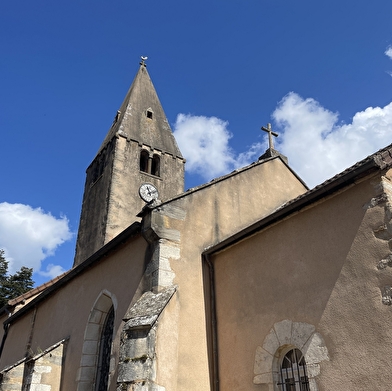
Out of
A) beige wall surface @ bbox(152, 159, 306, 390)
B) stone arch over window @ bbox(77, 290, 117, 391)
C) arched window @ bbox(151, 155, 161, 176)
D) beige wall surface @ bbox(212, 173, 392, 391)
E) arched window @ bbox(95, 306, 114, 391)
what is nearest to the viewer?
beige wall surface @ bbox(212, 173, 392, 391)

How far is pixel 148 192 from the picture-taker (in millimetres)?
20297

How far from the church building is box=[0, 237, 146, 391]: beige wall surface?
0.16 feet

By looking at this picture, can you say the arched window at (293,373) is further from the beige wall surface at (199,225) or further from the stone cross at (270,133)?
the stone cross at (270,133)

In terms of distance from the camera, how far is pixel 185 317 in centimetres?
788

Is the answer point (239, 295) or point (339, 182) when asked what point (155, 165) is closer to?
point (239, 295)

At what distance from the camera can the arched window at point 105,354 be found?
9554 millimetres

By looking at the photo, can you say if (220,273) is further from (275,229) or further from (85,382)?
(85,382)

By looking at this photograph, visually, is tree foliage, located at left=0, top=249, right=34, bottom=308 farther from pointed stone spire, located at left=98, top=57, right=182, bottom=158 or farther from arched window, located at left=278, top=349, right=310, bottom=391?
arched window, located at left=278, top=349, right=310, bottom=391

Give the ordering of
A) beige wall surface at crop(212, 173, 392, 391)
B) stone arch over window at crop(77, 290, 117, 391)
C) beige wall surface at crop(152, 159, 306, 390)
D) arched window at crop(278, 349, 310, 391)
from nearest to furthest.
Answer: beige wall surface at crop(212, 173, 392, 391), arched window at crop(278, 349, 310, 391), beige wall surface at crop(152, 159, 306, 390), stone arch over window at crop(77, 290, 117, 391)

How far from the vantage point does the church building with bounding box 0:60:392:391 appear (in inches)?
235

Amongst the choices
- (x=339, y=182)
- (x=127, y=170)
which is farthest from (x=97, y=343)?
(x=127, y=170)

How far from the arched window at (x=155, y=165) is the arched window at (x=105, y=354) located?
12456mm

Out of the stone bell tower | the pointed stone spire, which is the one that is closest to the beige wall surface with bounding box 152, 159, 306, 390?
the stone bell tower

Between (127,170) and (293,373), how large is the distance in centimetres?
1525
